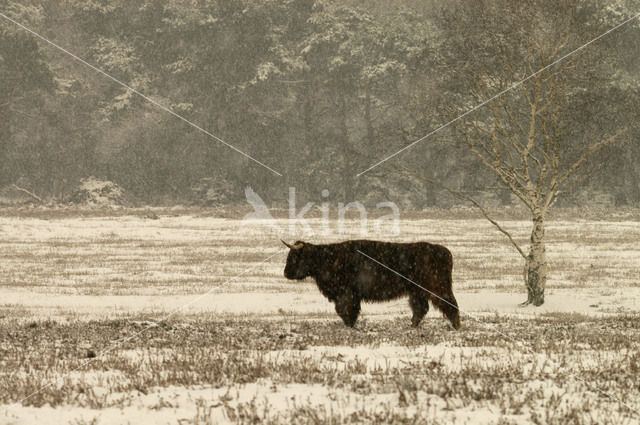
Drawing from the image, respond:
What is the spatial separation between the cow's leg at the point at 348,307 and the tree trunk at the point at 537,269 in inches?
289

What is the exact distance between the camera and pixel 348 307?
1412 cm

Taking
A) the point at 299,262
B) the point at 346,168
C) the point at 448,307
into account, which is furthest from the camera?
the point at 346,168

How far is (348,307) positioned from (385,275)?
0.88m

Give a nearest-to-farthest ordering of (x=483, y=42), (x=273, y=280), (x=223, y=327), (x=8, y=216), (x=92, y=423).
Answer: (x=92, y=423) < (x=223, y=327) < (x=483, y=42) < (x=273, y=280) < (x=8, y=216)

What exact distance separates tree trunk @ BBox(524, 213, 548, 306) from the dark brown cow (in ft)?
21.3

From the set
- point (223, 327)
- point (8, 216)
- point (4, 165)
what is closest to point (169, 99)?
point (4, 165)

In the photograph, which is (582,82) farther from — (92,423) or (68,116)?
(68,116)

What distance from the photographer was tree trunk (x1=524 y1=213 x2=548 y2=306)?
19.9 metres

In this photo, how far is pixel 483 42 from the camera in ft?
70.6

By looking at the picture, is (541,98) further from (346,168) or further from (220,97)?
(220,97)

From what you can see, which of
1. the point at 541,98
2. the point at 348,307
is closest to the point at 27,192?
the point at 541,98

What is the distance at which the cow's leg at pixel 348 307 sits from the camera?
46.4ft

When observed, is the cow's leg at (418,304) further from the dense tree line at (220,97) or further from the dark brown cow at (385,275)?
the dense tree line at (220,97)

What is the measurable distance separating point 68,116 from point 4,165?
7.47m
